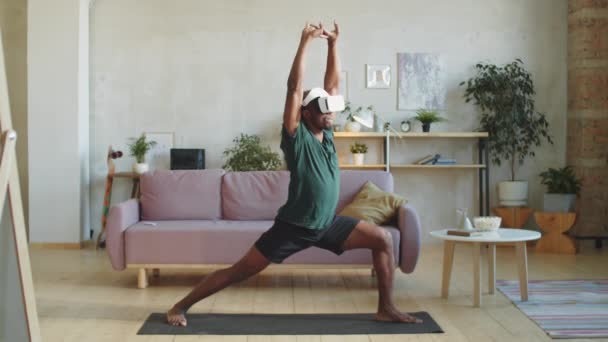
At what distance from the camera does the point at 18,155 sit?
7.77 metres

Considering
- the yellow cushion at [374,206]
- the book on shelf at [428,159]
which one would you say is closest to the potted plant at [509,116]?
the book on shelf at [428,159]

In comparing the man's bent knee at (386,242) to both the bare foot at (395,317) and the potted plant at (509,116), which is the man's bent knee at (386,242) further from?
the potted plant at (509,116)

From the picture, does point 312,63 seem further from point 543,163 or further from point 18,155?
point 18,155

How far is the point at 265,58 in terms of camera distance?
25.2ft

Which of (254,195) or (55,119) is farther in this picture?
(55,119)

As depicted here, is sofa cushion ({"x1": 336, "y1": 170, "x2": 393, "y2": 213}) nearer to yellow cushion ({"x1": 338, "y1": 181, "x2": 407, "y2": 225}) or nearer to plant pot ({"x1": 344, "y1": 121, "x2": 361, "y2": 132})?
yellow cushion ({"x1": 338, "y1": 181, "x2": 407, "y2": 225})

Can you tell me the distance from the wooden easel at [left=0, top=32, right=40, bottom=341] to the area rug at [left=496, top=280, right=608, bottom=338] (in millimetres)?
2606

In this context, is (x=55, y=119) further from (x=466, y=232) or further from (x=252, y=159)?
(x=466, y=232)

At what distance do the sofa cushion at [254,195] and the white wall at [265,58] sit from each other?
Result: 2088 millimetres

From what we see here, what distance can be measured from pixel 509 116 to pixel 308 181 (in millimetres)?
4383

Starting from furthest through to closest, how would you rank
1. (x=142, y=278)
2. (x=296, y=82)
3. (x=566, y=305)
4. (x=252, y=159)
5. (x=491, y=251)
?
(x=252, y=159)
(x=142, y=278)
(x=491, y=251)
(x=566, y=305)
(x=296, y=82)

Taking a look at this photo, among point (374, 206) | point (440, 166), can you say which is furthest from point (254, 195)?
point (440, 166)


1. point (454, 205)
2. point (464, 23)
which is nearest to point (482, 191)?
point (454, 205)

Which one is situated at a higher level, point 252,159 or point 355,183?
point 252,159
